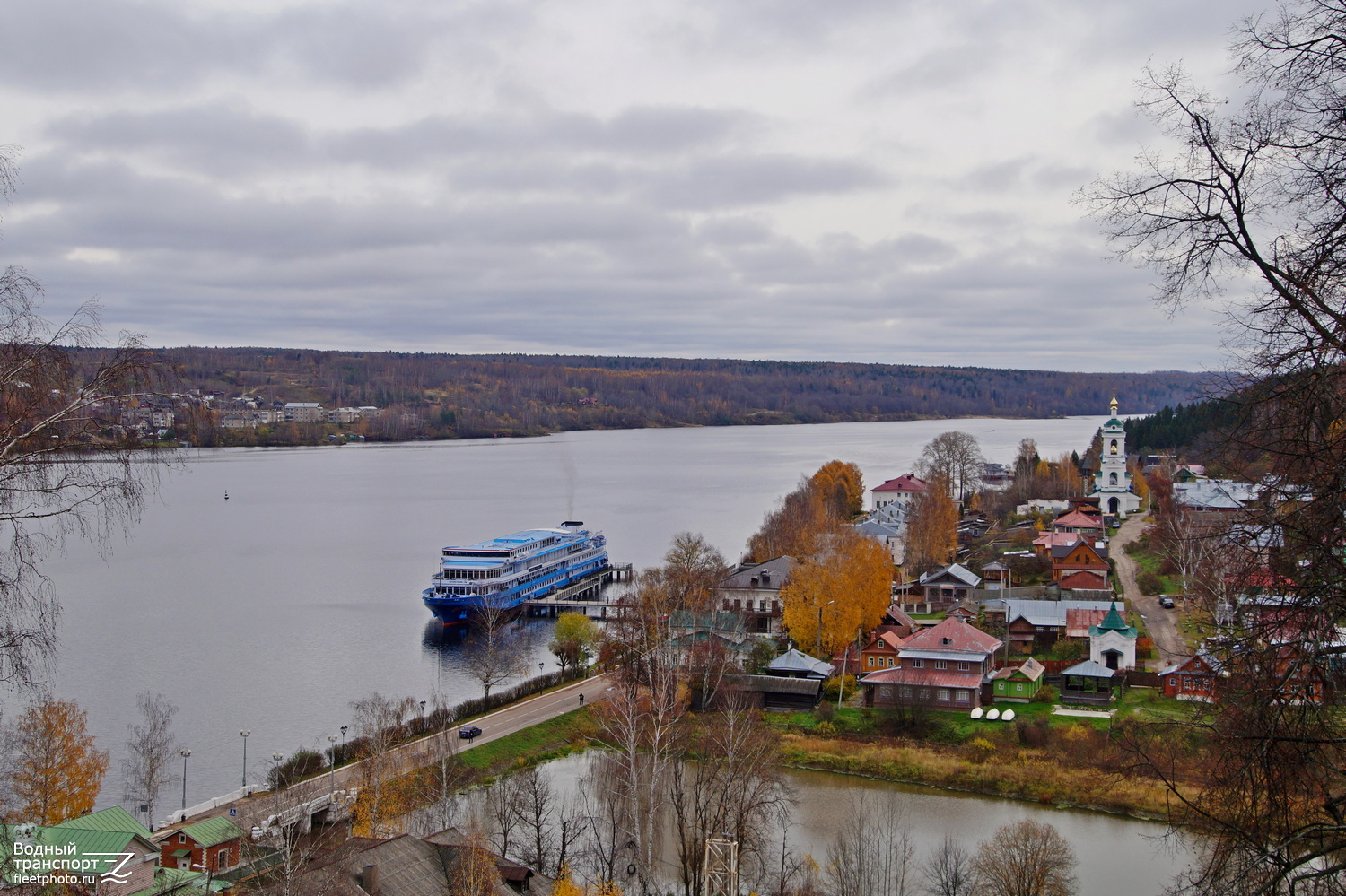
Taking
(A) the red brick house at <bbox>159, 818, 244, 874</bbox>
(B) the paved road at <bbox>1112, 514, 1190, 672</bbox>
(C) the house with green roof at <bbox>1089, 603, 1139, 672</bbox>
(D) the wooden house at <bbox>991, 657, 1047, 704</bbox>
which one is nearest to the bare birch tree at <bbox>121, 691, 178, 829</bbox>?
(A) the red brick house at <bbox>159, 818, 244, 874</bbox>

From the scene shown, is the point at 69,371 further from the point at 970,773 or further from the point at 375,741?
the point at 970,773

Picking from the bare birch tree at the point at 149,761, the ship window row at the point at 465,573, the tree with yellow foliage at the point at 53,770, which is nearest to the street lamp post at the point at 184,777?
the bare birch tree at the point at 149,761

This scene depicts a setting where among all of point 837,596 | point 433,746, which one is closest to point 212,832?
point 433,746

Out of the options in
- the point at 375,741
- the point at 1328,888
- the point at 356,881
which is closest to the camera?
the point at 1328,888

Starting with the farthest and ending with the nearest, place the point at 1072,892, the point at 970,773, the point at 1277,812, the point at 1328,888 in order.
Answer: the point at 970,773, the point at 1072,892, the point at 1277,812, the point at 1328,888

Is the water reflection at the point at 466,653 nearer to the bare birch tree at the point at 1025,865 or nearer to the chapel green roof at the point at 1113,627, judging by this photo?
the chapel green roof at the point at 1113,627

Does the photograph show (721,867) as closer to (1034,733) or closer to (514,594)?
(1034,733)

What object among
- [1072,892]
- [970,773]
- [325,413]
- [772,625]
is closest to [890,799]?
[970,773]
